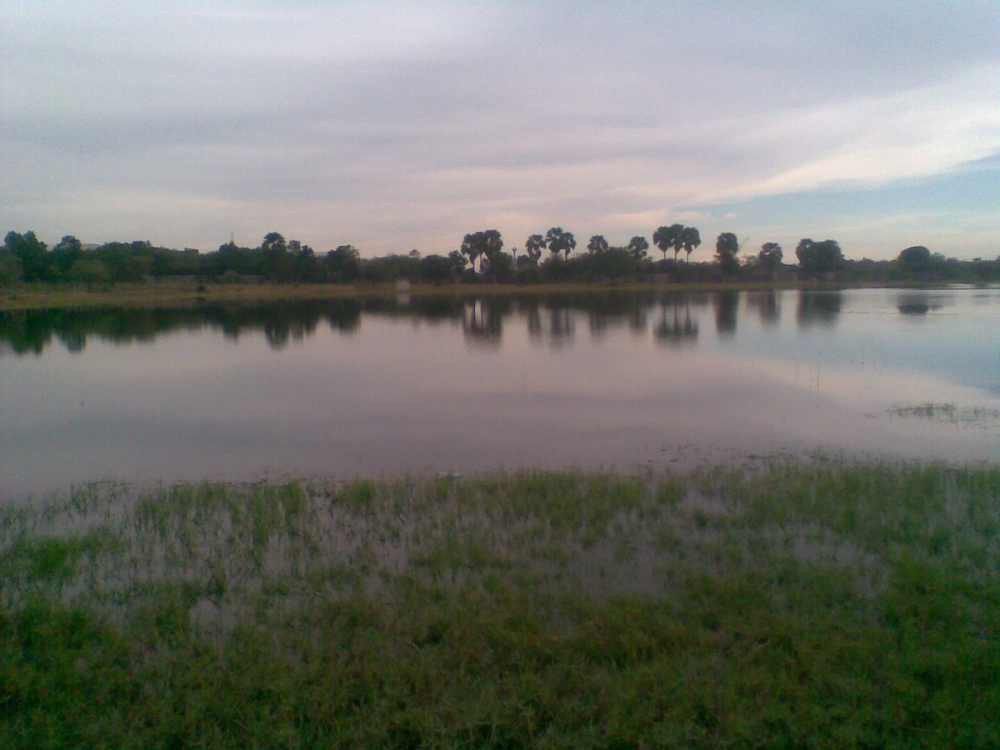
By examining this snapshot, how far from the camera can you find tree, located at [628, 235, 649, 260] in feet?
314

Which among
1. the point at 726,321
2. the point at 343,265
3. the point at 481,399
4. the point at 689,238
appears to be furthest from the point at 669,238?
the point at 481,399

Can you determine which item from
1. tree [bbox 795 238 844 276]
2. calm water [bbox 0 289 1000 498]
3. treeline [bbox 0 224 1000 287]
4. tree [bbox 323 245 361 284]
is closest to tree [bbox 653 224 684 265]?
treeline [bbox 0 224 1000 287]

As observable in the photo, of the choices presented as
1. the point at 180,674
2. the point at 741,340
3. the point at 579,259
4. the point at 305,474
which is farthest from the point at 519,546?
the point at 579,259

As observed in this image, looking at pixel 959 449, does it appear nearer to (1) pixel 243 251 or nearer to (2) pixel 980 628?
(2) pixel 980 628

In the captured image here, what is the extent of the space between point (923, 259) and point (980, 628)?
338 ft

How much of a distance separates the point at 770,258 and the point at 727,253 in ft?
28.1

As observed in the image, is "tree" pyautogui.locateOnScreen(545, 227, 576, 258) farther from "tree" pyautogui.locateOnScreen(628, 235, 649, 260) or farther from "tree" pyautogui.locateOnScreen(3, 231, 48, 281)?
"tree" pyautogui.locateOnScreen(3, 231, 48, 281)

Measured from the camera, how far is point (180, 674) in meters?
4.19

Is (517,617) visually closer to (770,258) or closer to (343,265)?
(343,265)

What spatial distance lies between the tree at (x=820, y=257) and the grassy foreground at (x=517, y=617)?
331ft

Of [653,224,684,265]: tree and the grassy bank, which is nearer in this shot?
the grassy bank

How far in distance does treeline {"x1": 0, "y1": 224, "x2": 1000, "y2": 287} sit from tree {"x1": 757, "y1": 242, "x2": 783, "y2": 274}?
0.48 feet

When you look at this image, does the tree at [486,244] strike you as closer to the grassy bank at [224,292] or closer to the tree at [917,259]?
the grassy bank at [224,292]

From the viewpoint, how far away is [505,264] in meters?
86.1
